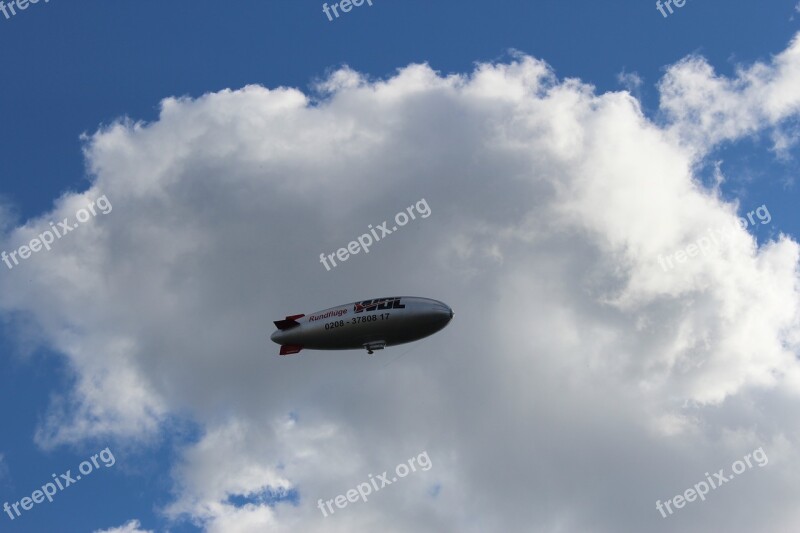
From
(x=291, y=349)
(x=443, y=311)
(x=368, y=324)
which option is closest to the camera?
(x=443, y=311)

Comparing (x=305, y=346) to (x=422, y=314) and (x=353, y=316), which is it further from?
(x=422, y=314)

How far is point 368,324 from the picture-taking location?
16762 cm

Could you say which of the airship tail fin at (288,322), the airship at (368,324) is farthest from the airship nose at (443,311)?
the airship tail fin at (288,322)

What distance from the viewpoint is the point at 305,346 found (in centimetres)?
17888

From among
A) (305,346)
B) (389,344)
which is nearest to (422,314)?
(389,344)

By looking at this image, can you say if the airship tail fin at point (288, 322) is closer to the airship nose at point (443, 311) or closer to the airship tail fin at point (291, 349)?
the airship tail fin at point (291, 349)

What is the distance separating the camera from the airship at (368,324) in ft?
543

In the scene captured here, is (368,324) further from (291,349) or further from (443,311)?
(291,349)

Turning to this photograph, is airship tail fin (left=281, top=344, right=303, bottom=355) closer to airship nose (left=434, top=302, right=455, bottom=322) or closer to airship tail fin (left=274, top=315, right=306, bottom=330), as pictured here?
airship tail fin (left=274, top=315, right=306, bottom=330)

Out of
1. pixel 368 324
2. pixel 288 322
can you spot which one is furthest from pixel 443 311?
pixel 288 322

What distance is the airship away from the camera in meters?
166

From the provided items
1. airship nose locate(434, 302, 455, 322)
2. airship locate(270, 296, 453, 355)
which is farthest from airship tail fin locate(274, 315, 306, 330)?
airship nose locate(434, 302, 455, 322)

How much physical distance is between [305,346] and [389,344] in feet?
57.7

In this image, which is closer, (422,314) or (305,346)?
(422,314)
